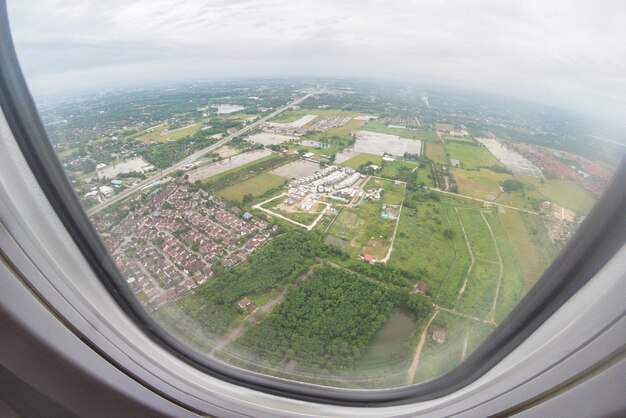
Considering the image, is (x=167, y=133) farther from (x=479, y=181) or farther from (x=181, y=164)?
(x=479, y=181)

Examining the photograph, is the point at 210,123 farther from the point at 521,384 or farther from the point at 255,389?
the point at 521,384

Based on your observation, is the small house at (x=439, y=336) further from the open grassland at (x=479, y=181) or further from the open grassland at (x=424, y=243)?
the open grassland at (x=479, y=181)

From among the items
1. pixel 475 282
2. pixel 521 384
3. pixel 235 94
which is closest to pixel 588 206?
pixel 521 384

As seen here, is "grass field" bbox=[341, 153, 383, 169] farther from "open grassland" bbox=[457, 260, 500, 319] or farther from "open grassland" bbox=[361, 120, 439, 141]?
"open grassland" bbox=[457, 260, 500, 319]

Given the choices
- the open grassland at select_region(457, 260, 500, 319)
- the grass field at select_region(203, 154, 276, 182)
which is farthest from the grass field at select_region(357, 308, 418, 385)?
the grass field at select_region(203, 154, 276, 182)

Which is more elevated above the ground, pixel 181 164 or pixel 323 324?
pixel 181 164

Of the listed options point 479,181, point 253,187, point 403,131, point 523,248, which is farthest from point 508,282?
point 253,187

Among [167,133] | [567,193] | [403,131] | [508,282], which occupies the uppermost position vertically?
[567,193]

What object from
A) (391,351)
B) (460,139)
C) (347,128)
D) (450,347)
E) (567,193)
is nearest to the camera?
(567,193)
